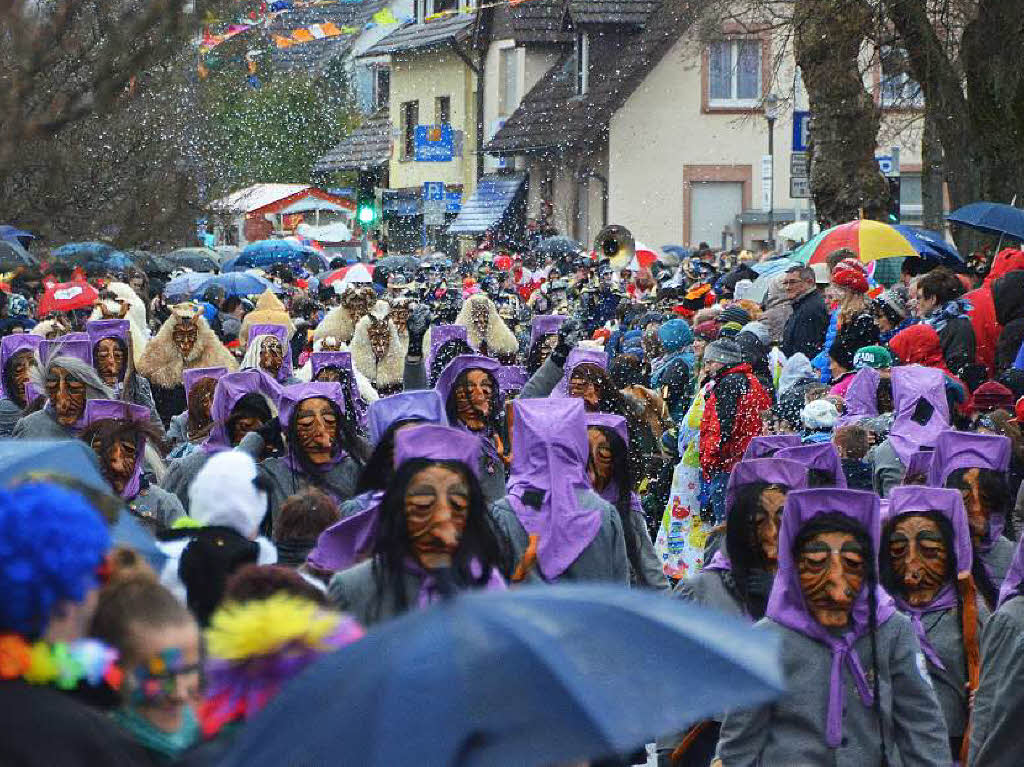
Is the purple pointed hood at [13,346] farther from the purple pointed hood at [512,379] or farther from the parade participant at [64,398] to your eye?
the purple pointed hood at [512,379]

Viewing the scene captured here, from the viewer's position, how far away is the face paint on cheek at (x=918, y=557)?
6.84 metres

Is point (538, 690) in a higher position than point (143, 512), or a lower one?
higher

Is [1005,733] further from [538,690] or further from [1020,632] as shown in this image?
[538,690]

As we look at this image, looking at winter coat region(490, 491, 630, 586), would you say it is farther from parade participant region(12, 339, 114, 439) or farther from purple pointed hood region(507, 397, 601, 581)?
parade participant region(12, 339, 114, 439)

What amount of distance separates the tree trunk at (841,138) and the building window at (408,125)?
34125 millimetres

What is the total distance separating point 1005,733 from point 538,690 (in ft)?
7.25

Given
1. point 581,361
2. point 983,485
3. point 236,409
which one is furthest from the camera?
point 581,361

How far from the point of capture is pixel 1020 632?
6035 millimetres

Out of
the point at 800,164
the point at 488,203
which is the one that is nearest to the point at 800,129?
the point at 800,164

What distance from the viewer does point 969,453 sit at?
8.02 meters

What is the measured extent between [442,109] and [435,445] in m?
47.5

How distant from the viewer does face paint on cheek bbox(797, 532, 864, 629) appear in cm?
576

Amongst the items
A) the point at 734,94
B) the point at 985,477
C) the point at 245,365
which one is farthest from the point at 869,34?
the point at 734,94

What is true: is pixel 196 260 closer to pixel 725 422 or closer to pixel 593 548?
pixel 725 422
